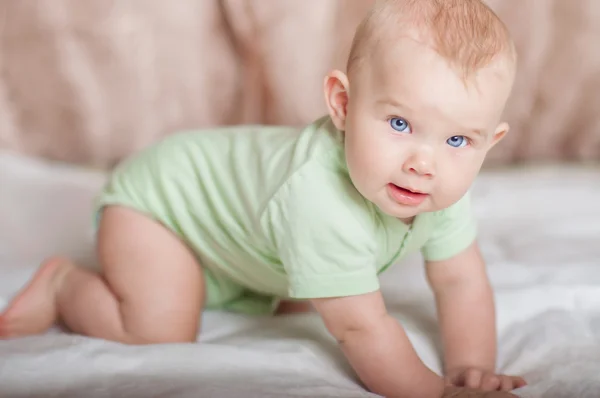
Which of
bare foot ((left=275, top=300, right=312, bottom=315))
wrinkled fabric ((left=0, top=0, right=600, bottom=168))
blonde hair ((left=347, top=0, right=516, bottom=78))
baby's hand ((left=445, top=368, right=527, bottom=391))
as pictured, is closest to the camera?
blonde hair ((left=347, top=0, right=516, bottom=78))

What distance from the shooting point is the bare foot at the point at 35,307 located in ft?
2.62

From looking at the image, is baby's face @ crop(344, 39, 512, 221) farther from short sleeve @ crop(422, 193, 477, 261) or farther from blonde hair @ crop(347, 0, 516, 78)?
short sleeve @ crop(422, 193, 477, 261)

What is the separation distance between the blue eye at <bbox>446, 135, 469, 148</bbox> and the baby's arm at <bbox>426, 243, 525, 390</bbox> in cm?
19

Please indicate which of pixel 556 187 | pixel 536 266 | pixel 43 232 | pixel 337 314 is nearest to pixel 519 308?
pixel 536 266

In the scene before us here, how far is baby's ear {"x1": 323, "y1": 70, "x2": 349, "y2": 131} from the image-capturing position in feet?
2.17

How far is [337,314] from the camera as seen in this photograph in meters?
0.69

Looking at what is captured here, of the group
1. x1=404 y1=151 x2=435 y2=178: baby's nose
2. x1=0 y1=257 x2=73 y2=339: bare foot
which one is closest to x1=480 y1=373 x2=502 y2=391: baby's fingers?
x1=404 y1=151 x2=435 y2=178: baby's nose

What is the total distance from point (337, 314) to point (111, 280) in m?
0.27

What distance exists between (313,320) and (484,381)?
0.67 ft

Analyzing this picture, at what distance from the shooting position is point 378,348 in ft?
2.23

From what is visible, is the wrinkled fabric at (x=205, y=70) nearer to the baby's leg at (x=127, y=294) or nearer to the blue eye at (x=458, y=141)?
the baby's leg at (x=127, y=294)

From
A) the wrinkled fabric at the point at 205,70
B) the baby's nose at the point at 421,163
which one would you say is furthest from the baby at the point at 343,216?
the wrinkled fabric at the point at 205,70

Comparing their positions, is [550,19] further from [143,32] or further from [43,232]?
[43,232]

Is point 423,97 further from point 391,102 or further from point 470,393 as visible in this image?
point 470,393
